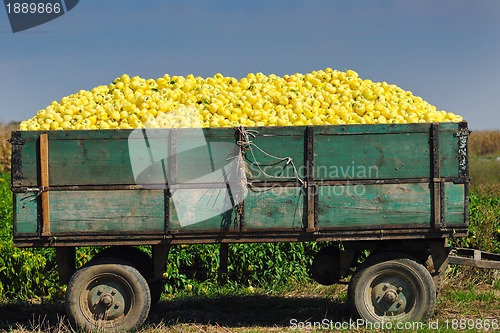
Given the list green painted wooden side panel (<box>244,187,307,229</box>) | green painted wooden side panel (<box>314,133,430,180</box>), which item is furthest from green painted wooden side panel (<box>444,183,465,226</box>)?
green painted wooden side panel (<box>244,187,307,229</box>)

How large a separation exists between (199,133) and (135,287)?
1.72 m

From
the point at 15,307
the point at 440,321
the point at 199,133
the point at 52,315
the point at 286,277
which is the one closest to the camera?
the point at 199,133

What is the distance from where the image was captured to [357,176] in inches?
269

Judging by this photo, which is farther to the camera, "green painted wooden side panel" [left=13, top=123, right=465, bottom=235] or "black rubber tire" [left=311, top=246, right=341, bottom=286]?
"black rubber tire" [left=311, top=246, right=341, bottom=286]

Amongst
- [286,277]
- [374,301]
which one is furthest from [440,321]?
[286,277]

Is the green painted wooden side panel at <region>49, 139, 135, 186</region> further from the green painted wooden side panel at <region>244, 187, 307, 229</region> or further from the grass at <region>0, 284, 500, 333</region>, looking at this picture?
the grass at <region>0, 284, 500, 333</region>

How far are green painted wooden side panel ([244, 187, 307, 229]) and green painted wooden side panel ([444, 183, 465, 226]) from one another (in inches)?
57.3

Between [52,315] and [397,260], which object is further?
[52,315]

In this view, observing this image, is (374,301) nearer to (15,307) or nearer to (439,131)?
(439,131)

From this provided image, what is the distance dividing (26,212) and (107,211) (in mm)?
826

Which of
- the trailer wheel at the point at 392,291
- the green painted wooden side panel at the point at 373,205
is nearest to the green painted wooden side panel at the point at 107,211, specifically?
the green painted wooden side panel at the point at 373,205

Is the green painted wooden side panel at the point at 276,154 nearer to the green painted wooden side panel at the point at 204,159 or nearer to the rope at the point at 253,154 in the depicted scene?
the rope at the point at 253,154

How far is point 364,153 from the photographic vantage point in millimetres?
6828

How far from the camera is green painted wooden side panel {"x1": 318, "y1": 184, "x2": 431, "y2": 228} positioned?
22.4 ft
